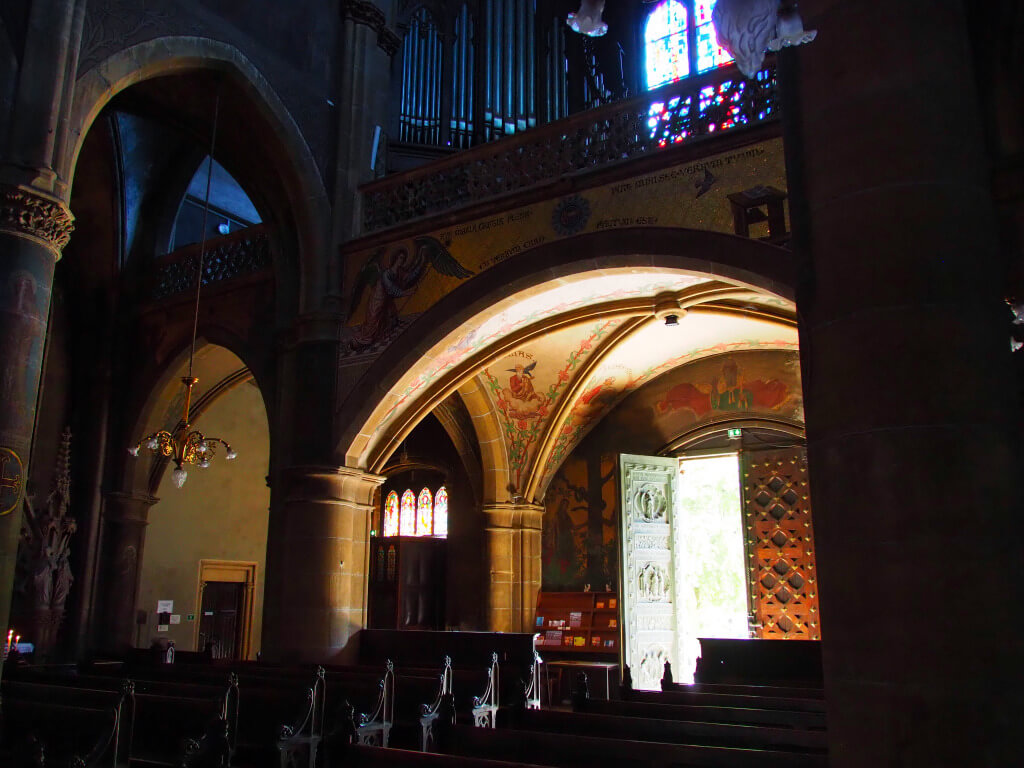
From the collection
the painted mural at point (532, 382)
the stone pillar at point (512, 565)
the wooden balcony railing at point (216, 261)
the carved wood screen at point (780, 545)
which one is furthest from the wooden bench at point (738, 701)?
the wooden balcony railing at point (216, 261)

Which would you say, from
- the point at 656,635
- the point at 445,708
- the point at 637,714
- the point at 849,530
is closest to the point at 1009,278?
the point at 849,530

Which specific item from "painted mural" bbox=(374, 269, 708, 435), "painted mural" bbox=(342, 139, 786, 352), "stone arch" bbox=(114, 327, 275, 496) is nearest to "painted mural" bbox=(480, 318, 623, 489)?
"painted mural" bbox=(374, 269, 708, 435)

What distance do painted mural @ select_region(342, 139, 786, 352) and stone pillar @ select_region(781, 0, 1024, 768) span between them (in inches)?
189

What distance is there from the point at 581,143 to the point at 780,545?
602 cm

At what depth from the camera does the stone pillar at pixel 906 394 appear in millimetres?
2270

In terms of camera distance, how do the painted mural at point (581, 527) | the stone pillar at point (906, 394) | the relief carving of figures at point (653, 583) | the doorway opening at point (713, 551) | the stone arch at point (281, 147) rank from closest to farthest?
the stone pillar at point (906, 394), the stone arch at point (281, 147), the relief carving of figures at point (653, 583), the painted mural at point (581, 527), the doorway opening at point (713, 551)

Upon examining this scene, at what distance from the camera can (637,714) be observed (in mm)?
6266

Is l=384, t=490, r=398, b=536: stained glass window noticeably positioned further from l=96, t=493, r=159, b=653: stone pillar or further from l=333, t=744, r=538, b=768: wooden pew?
l=333, t=744, r=538, b=768: wooden pew

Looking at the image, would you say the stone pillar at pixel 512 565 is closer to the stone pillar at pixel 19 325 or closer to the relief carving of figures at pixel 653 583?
the relief carving of figures at pixel 653 583

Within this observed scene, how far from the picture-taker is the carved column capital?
11.1m

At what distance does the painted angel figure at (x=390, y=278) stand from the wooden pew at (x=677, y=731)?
5.03 meters

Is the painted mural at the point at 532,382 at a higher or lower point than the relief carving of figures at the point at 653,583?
higher

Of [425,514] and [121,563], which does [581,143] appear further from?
[121,563]

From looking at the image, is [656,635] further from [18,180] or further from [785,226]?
[18,180]
